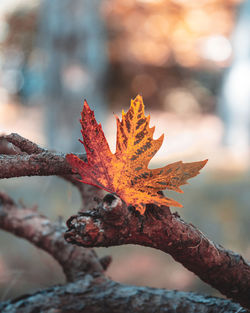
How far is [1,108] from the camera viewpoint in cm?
247

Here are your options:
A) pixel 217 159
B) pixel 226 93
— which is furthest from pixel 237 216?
pixel 226 93

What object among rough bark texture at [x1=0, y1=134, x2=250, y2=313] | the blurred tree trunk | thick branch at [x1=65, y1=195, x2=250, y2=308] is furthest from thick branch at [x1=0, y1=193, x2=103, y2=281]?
the blurred tree trunk

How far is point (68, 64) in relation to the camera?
1.40 m

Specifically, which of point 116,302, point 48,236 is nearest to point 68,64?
point 48,236

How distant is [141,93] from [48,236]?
291mm

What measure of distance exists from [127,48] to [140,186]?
2475 mm

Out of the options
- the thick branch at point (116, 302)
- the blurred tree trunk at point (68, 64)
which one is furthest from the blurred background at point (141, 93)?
the thick branch at point (116, 302)

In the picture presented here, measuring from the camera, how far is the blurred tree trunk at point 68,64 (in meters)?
1.39

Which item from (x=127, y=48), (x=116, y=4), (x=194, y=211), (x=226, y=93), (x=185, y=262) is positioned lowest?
(x=185, y=262)

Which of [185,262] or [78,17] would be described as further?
[78,17]

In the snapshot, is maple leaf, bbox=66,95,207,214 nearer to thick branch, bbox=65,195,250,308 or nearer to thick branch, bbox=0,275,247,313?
thick branch, bbox=65,195,250,308

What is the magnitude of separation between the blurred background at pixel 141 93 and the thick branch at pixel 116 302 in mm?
110

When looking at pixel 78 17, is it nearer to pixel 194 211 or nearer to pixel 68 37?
pixel 68 37

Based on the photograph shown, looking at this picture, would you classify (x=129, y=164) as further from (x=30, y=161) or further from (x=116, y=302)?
(x=116, y=302)
